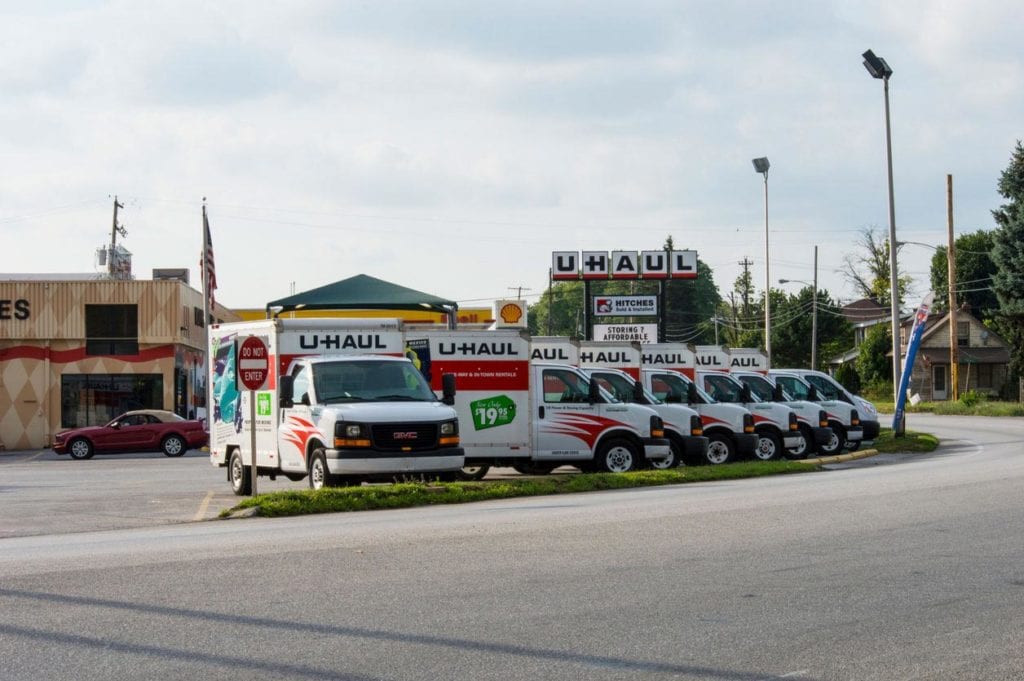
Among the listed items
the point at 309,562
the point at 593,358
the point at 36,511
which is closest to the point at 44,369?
the point at 593,358

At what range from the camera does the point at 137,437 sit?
121 ft

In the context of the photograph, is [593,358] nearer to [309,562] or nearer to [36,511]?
[36,511]

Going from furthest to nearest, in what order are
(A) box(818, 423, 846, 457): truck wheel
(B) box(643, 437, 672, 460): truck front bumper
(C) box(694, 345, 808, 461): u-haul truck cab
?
1. (A) box(818, 423, 846, 457): truck wheel
2. (C) box(694, 345, 808, 461): u-haul truck cab
3. (B) box(643, 437, 672, 460): truck front bumper

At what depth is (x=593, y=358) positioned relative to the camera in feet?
95.6

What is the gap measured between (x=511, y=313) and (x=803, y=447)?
46.0 feet

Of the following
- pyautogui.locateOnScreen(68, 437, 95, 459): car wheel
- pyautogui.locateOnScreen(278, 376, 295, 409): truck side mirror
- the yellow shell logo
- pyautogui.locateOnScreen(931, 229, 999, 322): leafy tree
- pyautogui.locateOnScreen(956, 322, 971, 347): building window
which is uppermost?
pyautogui.locateOnScreen(931, 229, 999, 322): leafy tree

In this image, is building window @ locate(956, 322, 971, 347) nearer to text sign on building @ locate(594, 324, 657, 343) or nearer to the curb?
text sign on building @ locate(594, 324, 657, 343)

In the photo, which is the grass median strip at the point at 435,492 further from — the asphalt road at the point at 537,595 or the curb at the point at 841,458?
the curb at the point at 841,458

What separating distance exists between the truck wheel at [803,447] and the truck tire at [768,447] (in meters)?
0.54

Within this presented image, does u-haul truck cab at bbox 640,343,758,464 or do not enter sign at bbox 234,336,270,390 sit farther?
u-haul truck cab at bbox 640,343,758,464

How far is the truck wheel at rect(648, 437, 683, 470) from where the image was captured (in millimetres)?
24000

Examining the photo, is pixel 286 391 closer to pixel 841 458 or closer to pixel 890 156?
pixel 841 458

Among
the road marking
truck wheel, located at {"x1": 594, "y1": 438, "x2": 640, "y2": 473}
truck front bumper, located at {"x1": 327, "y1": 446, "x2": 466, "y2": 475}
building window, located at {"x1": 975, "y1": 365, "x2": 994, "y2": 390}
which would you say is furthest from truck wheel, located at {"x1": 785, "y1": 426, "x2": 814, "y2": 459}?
building window, located at {"x1": 975, "y1": 365, "x2": 994, "y2": 390}

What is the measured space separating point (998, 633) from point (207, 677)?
4902 mm
